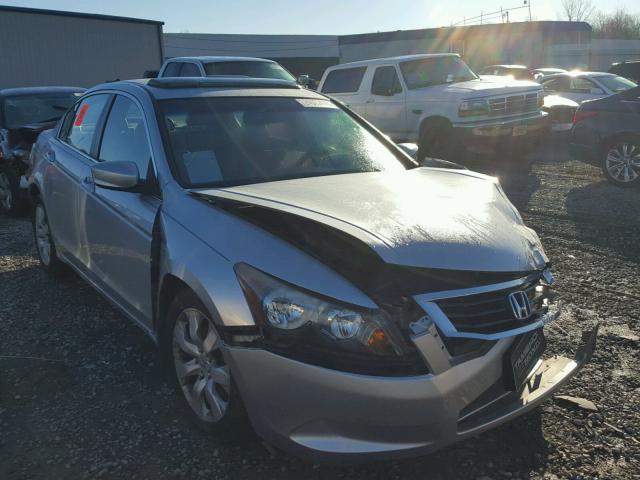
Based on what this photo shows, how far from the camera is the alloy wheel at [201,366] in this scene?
108 inches

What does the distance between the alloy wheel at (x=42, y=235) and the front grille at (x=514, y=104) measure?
7.34 meters

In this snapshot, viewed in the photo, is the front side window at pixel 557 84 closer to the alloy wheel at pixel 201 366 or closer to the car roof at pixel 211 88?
the car roof at pixel 211 88

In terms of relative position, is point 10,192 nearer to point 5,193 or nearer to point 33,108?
point 5,193

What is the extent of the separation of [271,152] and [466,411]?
1.99 metres

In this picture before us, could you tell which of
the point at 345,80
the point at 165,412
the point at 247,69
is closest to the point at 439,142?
the point at 345,80

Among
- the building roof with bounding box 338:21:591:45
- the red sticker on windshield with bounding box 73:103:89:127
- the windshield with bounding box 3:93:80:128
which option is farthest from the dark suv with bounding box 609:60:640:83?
the building roof with bounding box 338:21:591:45

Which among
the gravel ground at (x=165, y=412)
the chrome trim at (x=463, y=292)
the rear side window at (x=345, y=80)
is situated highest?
the rear side window at (x=345, y=80)

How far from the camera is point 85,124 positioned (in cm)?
461

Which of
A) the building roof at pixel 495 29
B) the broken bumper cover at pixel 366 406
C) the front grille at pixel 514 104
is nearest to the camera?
the broken bumper cover at pixel 366 406

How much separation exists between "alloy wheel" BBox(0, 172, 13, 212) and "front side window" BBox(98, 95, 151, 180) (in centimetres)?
470

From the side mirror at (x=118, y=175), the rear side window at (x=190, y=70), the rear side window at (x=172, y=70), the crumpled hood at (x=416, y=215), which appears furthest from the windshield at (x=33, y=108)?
the crumpled hood at (x=416, y=215)

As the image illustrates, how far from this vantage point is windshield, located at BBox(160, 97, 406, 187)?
344cm

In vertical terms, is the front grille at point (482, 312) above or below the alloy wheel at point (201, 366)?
above

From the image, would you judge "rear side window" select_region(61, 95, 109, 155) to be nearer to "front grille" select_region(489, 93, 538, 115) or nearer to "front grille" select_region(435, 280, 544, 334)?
"front grille" select_region(435, 280, 544, 334)
